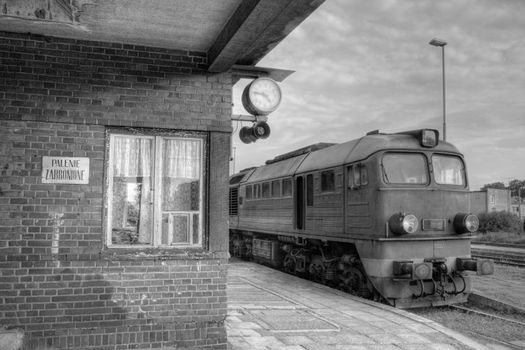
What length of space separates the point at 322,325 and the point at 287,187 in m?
6.95

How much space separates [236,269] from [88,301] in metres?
8.71

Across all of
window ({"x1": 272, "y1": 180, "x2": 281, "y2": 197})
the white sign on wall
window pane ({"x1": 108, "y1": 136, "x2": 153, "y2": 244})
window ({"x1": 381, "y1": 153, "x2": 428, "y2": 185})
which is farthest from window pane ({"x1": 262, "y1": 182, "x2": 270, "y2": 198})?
the white sign on wall

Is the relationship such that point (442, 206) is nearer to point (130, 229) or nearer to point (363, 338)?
point (363, 338)

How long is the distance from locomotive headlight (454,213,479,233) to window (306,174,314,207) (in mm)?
3494

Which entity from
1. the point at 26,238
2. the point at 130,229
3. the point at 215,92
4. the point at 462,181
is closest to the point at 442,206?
the point at 462,181

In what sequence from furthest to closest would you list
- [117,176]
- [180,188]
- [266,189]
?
[266,189]
[180,188]
[117,176]

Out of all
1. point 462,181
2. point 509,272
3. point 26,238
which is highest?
point 462,181

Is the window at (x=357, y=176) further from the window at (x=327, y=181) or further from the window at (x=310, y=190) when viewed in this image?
the window at (x=310, y=190)

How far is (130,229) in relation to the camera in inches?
250

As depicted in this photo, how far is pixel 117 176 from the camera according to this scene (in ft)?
20.9

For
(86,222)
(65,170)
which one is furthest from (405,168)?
(65,170)

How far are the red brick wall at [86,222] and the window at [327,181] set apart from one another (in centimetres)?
569

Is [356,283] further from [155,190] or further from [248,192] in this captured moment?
[248,192]

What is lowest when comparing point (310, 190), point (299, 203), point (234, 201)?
point (299, 203)
